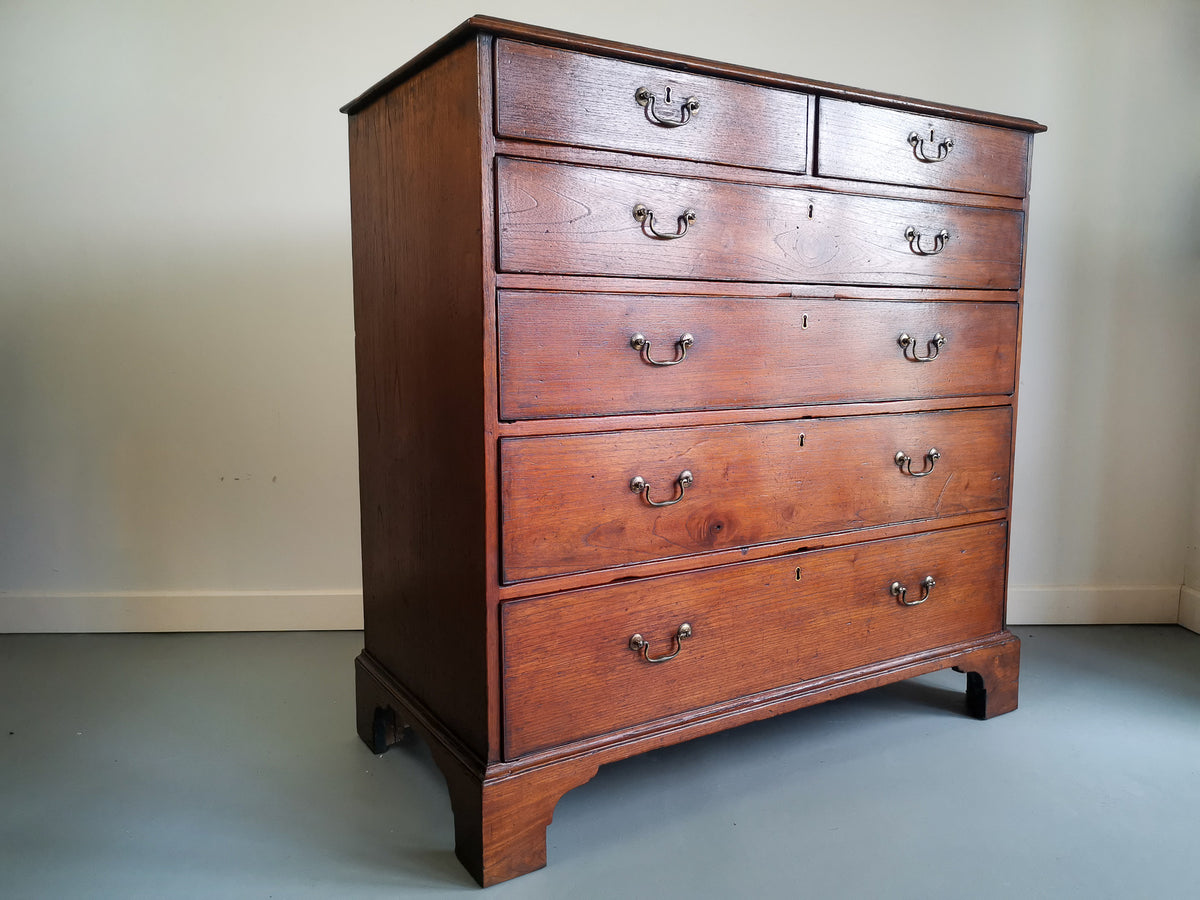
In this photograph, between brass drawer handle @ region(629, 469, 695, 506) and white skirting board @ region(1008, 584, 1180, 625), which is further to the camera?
white skirting board @ region(1008, 584, 1180, 625)

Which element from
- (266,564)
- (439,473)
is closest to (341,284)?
(266,564)

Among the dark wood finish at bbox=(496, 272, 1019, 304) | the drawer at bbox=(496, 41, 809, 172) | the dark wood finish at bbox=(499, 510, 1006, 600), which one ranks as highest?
the drawer at bbox=(496, 41, 809, 172)

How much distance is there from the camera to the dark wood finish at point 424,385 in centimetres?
141

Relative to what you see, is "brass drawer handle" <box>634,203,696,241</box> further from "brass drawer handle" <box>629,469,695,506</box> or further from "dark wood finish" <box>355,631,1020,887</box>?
"dark wood finish" <box>355,631,1020,887</box>

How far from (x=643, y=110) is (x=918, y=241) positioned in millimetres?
689

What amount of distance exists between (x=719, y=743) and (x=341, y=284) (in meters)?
1.57

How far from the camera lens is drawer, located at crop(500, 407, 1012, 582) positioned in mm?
1446

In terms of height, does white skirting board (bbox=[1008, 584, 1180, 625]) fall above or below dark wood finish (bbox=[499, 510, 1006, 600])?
below

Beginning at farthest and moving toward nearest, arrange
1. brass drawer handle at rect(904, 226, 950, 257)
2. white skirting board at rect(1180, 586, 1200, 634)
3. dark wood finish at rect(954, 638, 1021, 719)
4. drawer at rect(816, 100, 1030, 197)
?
white skirting board at rect(1180, 586, 1200, 634) → dark wood finish at rect(954, 638, 1021, 719) → brass drawer handle at rect(904, 226, 950, 257) → drawer at rect(816, 100, 1030, 197)

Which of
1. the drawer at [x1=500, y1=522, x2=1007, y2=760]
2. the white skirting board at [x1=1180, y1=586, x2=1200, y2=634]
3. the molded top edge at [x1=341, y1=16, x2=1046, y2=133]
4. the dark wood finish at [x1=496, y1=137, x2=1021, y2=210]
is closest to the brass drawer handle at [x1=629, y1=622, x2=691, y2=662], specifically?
the drawer at [x1=500, y1=522, x2=1007, y2=760]

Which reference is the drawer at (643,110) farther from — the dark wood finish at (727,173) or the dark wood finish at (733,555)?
the dark wood finish at (733,555)

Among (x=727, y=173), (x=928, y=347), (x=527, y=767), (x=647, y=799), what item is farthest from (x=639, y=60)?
(x=647, y=799)

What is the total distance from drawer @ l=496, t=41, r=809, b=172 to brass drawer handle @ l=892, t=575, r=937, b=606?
0.88 metres

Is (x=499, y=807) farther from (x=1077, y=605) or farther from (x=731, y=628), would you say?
(x=1077, y=605)
